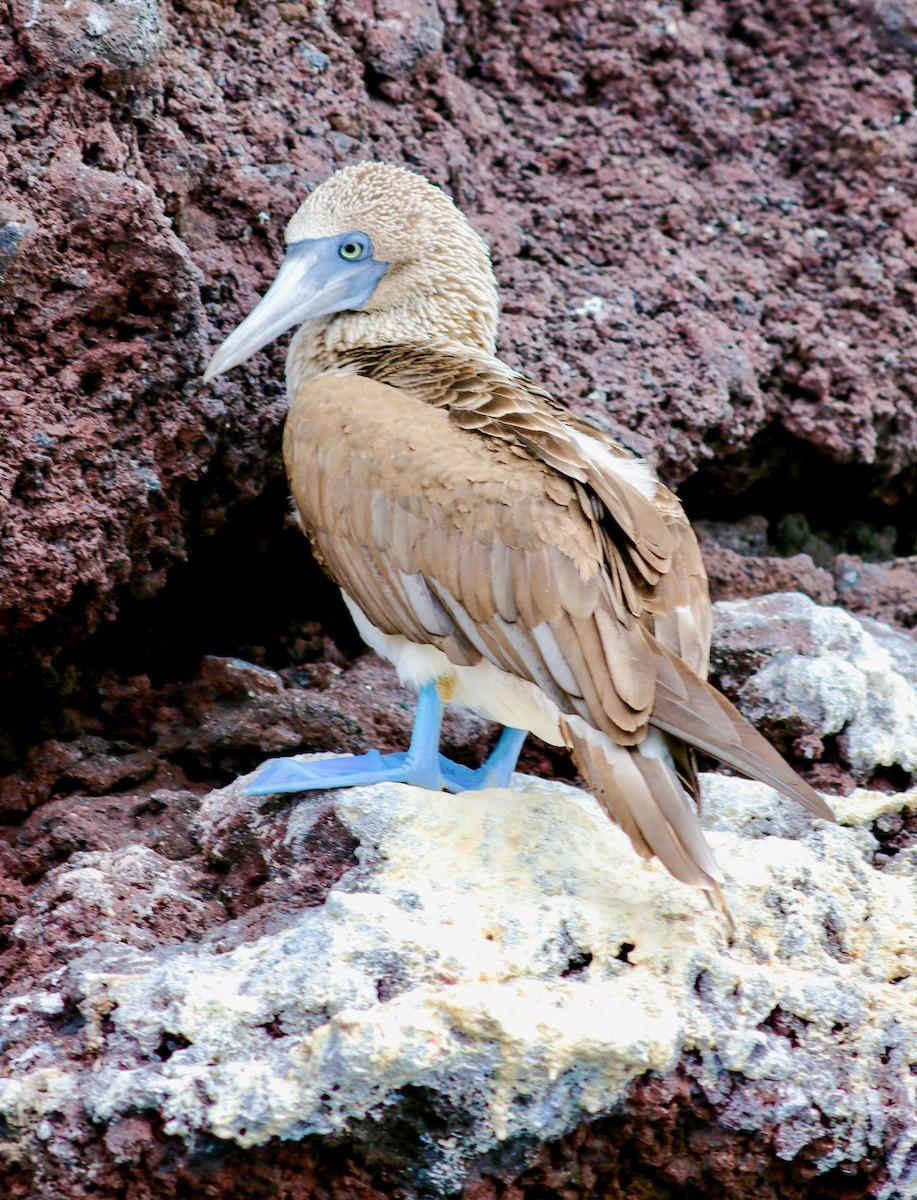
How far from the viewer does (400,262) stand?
4.36 metres

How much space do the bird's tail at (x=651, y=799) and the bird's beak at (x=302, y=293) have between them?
1.48m

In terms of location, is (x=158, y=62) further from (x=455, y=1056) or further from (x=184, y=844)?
(x=455, y=1056)

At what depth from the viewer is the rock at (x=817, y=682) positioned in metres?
4.05

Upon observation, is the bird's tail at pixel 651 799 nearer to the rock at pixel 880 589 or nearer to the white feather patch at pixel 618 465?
the white feather patch at pixel 618 465

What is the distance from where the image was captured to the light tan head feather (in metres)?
4.26

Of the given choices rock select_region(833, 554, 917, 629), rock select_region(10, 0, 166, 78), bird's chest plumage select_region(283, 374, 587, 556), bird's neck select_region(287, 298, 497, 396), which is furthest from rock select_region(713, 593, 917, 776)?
rock select_region(10, 0, 166, 78)

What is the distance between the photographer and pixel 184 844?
3518 millimetres

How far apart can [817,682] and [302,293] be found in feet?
6.18

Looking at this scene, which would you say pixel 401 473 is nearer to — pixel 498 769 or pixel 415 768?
pixel 415 768

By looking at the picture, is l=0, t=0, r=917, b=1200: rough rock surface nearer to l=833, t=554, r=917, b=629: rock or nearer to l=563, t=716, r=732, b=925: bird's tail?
l=833, t=554, r=917, b=629: rock

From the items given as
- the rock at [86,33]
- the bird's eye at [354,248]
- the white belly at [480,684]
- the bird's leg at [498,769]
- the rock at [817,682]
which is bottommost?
the bird's leg at [498,769]

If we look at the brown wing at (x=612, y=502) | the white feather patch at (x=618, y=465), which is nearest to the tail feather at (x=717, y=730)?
the brown wing at (x=612, y=502)

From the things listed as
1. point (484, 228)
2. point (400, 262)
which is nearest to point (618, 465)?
point (400, 262)

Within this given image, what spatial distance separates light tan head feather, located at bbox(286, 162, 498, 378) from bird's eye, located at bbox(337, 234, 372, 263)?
0.9 inches
